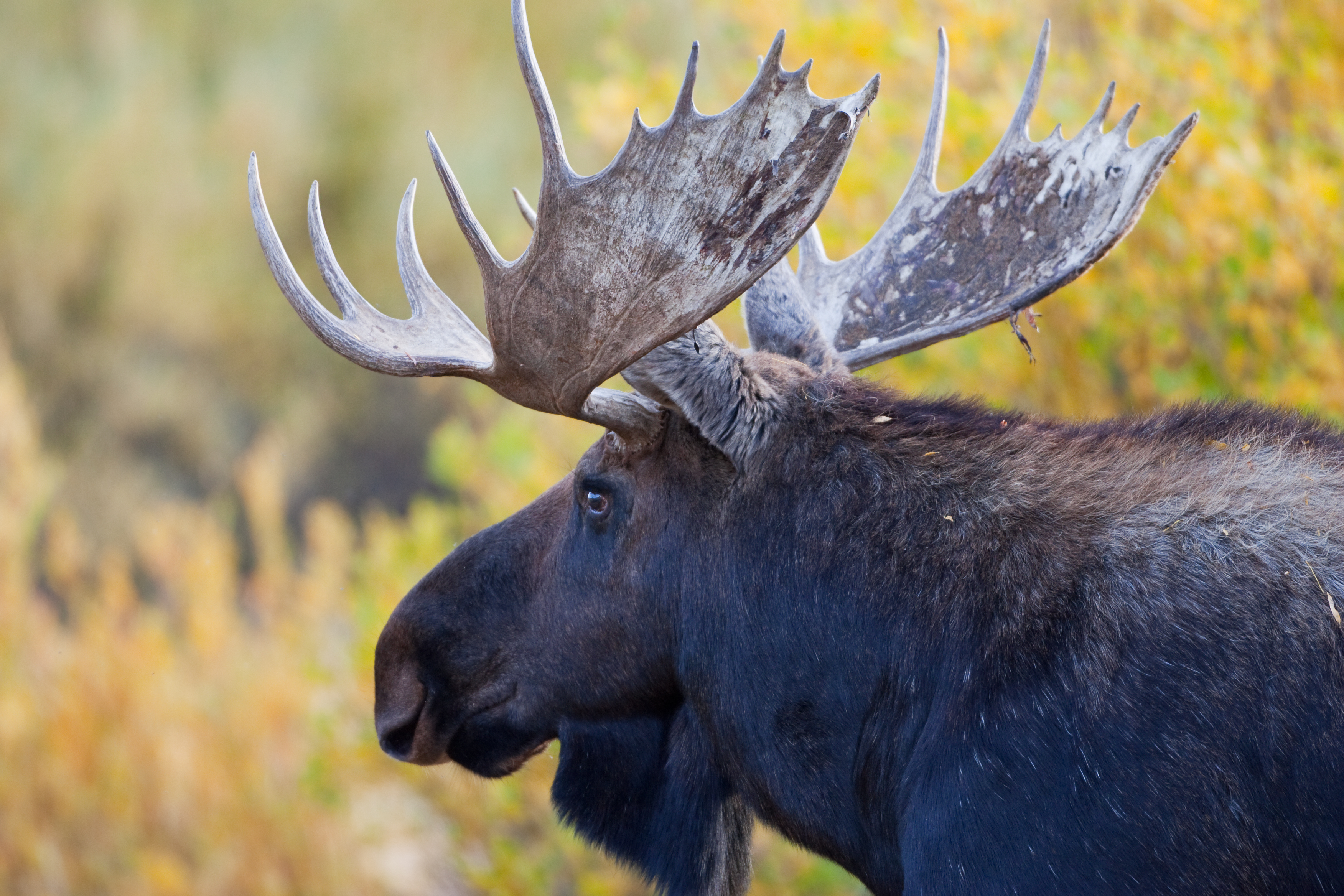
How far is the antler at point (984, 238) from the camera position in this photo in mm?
2430

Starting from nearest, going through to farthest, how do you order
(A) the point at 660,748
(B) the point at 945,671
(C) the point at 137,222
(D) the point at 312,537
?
1. (B) the point at 945,671
2. (A) the point at 660,748
3. (D) the point at 312,537
4. (C) the point at 137,222

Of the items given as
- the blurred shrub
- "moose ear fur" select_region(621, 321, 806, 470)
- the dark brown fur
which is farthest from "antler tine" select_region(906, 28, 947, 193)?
the blurred shrub

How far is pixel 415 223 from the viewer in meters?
10.8

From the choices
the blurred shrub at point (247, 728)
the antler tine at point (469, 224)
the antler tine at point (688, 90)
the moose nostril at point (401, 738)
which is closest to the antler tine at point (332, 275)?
the antler tine at point (469, 224)

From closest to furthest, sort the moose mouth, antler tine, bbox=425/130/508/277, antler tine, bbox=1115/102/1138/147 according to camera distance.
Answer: antler tine, bbox=425/130/508/277
the moose mouth
antler tine, bbox=1115/102/1138/147

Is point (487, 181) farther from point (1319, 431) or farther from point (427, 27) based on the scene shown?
point (1319, 431)

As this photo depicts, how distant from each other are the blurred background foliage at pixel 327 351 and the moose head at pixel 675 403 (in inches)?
13.9

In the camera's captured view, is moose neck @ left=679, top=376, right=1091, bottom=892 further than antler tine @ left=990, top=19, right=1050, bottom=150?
No

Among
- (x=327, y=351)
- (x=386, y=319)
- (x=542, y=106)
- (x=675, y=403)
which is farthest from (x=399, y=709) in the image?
(x=327, y=351)

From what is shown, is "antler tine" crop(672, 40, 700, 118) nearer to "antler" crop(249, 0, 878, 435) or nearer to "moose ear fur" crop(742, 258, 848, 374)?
"antler" crop(249, 0, 878, 435)

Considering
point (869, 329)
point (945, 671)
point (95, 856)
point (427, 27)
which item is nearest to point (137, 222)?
point (427, 27)

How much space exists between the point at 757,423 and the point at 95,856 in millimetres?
4952

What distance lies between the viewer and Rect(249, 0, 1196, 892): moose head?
1.88 m

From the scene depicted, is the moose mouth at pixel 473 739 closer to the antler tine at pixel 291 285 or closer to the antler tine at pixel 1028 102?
the antler tine at pixel 291 285
